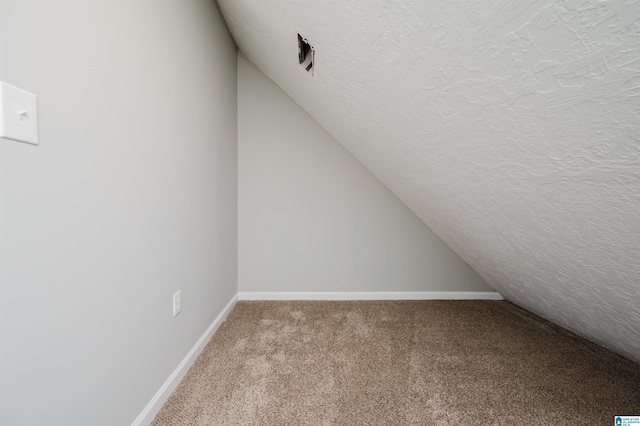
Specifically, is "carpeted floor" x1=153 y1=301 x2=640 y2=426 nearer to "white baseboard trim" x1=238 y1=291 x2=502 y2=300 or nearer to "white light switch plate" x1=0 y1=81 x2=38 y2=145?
"white baseboard trim" x1=238 y1=291 x2=502 y2=300

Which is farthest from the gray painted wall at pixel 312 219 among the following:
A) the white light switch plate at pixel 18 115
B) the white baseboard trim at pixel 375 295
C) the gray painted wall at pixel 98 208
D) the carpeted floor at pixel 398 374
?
the white light switch plate at pixel 18 115

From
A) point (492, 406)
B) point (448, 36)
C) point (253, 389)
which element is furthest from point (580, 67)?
point (253, 389)

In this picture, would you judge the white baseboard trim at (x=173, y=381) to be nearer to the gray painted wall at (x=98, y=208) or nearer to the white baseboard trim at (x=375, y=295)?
the gray painted wall at (x=98, y=208)

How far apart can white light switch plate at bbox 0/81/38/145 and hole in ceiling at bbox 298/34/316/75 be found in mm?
1011

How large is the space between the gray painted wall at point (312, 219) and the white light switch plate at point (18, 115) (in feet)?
5.70

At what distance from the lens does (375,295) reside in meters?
2.49

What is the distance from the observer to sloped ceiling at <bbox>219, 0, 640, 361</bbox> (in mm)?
485

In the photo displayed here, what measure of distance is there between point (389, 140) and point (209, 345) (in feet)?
5.16

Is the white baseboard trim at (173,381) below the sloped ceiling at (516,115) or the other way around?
below

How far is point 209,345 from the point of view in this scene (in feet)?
5.48

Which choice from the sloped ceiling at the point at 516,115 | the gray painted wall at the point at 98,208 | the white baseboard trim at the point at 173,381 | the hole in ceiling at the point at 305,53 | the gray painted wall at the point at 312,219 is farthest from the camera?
the gray painted wall at the point at 312,219

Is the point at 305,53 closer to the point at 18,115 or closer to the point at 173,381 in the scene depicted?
the point at 18,115

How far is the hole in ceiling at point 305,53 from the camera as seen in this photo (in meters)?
1.27

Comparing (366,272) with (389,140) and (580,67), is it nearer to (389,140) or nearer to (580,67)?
(389,140)
